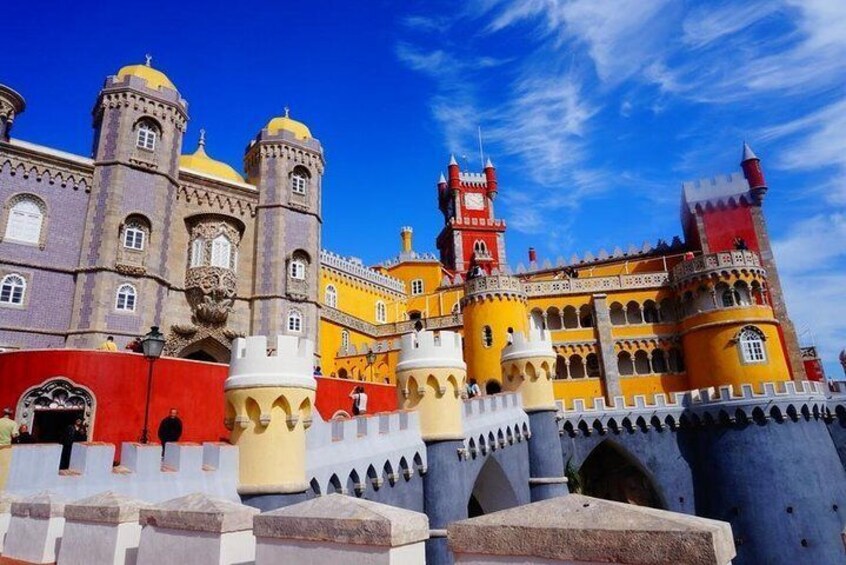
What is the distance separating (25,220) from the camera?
2244 centimetres

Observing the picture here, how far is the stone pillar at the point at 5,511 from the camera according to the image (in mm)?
7805

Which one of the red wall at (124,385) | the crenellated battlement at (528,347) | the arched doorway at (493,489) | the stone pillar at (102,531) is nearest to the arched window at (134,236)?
the red wall at (124,385)

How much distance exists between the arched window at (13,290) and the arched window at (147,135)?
7742 mm

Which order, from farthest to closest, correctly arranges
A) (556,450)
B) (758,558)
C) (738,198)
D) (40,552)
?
(738,198), (758,558), (556,450), (40,552)

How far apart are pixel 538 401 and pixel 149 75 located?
954 inches

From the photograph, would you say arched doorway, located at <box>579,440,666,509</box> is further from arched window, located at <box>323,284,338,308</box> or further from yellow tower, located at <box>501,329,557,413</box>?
arched window, located at <box>323,284,338,308</box>

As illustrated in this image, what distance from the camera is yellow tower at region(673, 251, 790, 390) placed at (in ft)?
107

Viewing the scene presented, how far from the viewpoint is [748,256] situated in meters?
34.3

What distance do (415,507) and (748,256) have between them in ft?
98.7

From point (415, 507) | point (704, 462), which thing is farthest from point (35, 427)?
point (704, 462)

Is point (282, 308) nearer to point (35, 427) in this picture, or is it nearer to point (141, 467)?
point (35, 427)

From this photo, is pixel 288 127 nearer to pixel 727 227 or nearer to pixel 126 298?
pixel 126 298

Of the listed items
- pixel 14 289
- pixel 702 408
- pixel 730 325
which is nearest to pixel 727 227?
pixel 730 325

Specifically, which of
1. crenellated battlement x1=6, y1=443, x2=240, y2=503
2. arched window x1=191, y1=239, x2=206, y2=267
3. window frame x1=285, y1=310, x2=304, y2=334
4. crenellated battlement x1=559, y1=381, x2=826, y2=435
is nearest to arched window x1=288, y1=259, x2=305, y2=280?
→ window frame x1=285, y1=310, x2=304, y2=334
